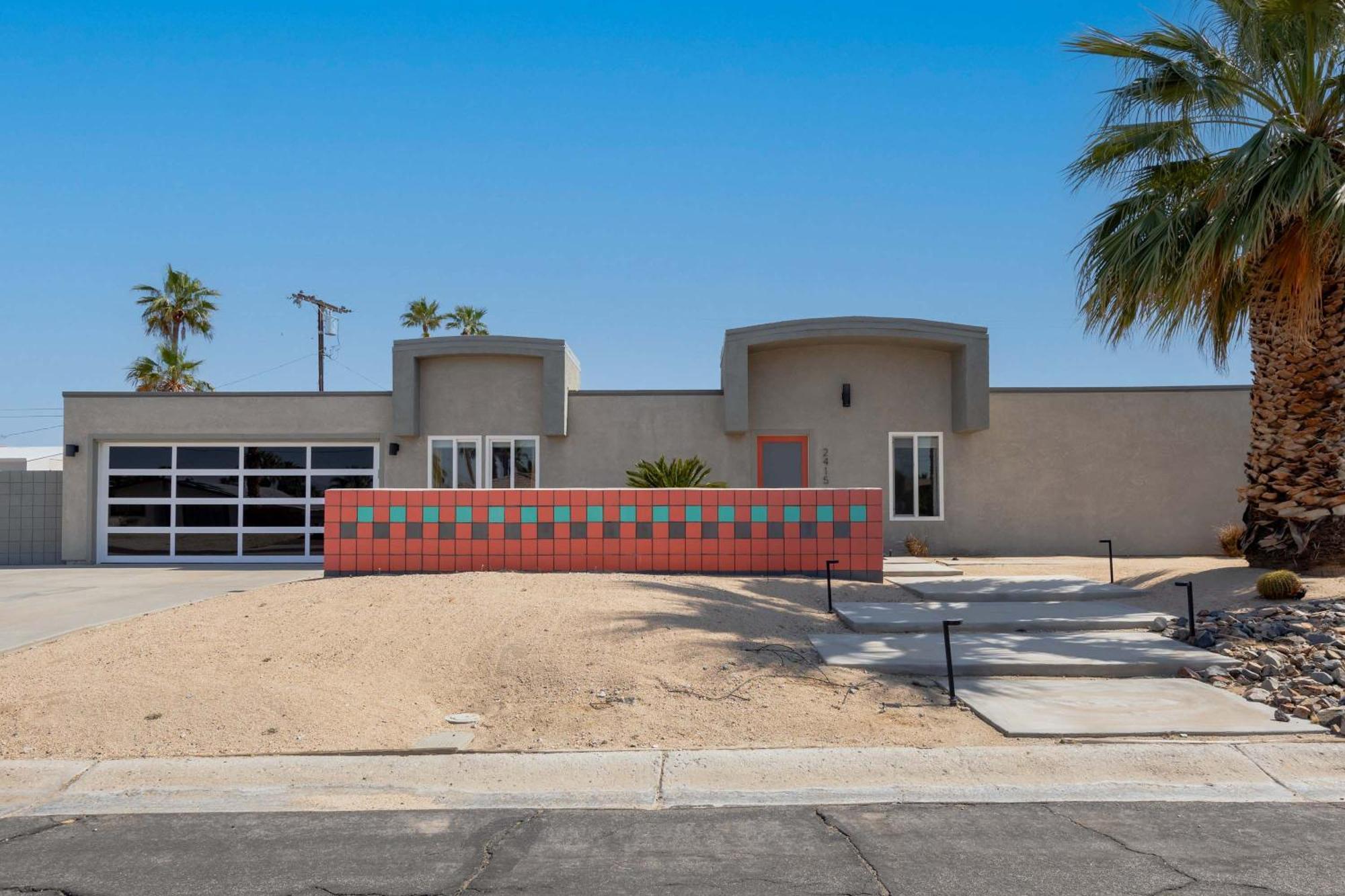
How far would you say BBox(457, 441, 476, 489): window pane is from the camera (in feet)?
61.8

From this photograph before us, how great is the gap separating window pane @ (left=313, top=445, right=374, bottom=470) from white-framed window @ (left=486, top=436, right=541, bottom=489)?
8.40ft

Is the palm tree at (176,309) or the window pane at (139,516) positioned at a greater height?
the palm tree at (176,309)

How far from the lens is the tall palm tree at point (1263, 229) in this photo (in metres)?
11.4

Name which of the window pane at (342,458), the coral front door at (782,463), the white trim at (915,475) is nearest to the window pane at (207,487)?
the window pane at (342,458)

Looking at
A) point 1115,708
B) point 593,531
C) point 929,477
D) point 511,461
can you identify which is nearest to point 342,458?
point 511,461

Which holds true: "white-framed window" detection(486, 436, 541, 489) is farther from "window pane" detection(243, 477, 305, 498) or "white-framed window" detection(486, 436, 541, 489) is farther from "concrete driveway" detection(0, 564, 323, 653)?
"window pane" detection(243, 477, 305, 498)

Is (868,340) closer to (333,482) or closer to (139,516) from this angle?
(333,482)

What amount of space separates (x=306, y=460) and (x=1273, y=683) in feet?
56.5

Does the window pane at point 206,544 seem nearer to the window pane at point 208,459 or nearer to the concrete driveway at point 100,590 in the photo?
the concrete driveway at point 100,590

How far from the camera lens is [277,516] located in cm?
1916

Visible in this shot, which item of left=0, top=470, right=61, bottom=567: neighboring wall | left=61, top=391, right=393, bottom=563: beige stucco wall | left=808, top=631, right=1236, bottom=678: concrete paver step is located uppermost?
left=61, top=391, right=393, bottom=563: beige stucco wall

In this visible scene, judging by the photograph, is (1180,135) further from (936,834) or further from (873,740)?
(936,834)

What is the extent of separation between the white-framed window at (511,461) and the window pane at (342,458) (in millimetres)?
2561

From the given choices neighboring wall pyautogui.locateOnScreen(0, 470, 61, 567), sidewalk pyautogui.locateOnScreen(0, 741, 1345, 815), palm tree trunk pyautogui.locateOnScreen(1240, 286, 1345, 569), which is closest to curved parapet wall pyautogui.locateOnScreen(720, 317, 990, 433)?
palm tree trunk pyautogui.locateOnScreen(1240, 286, 1345, 569)
